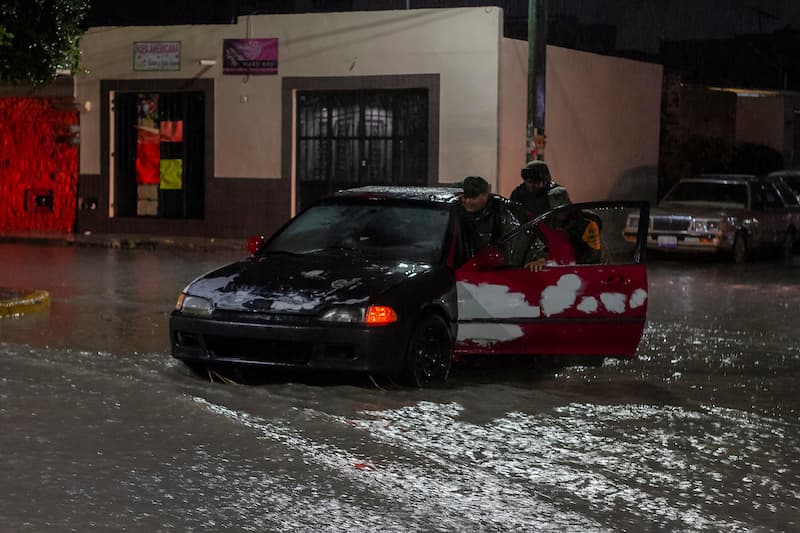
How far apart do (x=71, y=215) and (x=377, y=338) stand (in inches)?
871

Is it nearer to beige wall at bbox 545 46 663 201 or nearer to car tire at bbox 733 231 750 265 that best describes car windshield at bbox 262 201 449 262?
car tire at bbox 733 231 750 265

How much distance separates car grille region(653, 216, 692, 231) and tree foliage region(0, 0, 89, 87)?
11.0 meters

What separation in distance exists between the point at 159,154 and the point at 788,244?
13.0 meters

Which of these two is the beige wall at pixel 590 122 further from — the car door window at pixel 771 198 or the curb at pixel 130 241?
the curb at pixel 130 241

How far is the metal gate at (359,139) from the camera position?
27.5 metres

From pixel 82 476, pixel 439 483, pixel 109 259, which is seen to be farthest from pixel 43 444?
pixel 109 259

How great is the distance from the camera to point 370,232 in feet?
34.6

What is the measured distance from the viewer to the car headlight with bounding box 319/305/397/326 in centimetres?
926

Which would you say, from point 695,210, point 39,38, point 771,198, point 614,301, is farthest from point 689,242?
point 614,301

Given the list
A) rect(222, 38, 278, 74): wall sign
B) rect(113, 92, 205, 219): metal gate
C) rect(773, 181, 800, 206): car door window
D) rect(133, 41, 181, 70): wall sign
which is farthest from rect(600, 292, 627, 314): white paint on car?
rect(133, 41, 181, 70): wall sign

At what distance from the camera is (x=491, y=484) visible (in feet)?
23.2

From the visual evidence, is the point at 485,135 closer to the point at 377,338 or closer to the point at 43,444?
the point at 377,338

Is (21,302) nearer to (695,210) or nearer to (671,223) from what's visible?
(671,223)

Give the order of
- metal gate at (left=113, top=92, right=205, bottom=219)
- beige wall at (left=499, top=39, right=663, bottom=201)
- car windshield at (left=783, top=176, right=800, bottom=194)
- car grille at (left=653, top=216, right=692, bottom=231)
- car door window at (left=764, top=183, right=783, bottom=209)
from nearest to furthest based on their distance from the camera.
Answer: car grille at (left=653, top=216, right=692, bottom=231)
car door window at (left=764, top=183, right=783, bottom=209)
beige wall at (left=499, top=39, right=663, bottom=201)
metal gate at (left=113, top=92, right=205, bottom=219)
car windshield at (left=783, top=176, right=800, bottom=194)
